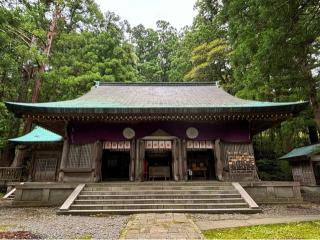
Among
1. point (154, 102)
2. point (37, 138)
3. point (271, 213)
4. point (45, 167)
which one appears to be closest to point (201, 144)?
point (154, 102)

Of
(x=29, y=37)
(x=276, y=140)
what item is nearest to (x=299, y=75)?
(x=276, y=140)

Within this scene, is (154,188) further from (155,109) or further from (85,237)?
(85,237)

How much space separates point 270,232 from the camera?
545 centimetres

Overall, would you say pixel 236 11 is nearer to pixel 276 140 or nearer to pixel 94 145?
pixel 94 145

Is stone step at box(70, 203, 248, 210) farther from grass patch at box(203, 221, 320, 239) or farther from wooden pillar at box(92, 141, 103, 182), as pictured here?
wooden pillar at box(92, 141, 103, 182)

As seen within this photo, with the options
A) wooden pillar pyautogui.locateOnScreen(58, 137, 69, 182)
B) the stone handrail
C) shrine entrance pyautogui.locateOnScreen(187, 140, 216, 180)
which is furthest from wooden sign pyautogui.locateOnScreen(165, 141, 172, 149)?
the stone handrail

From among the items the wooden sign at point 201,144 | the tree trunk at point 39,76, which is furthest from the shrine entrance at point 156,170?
the tree trunk at point 39,76

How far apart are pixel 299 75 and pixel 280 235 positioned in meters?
7.57

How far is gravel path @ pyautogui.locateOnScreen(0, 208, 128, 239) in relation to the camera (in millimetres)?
5410

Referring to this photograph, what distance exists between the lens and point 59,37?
20.8m

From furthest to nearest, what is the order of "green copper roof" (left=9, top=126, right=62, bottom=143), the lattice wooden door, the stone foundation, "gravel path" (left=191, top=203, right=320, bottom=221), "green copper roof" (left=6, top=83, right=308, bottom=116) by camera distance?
1. the lattice wooden door
2. "green copper roof" (left=9, top=126, right=62, bottom=143)
3. "green copper roof" (left=6, top=83, right=308, bottom=116)
4. the stone foundation
5. "gravel path" (left=191, top=203, right=320, bottom=221)

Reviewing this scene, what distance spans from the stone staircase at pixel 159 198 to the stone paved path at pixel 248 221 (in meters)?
0.94

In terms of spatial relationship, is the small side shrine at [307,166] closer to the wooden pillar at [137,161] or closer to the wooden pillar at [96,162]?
the wooden pillar at [137,161]

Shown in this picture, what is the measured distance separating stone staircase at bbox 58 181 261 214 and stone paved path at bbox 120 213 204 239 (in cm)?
118
